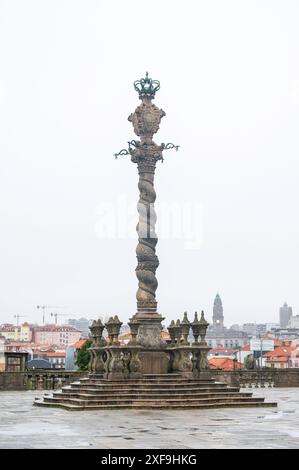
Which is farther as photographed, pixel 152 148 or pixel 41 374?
pixel 41 374

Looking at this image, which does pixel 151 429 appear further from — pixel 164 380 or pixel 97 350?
pixel 97 350

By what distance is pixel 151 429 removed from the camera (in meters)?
18.2

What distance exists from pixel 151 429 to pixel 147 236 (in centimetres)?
1355

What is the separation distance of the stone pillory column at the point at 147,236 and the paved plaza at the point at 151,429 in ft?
18.2

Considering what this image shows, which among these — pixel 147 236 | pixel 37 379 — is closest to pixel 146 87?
pixel 147 236

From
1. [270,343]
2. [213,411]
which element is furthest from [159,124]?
[270,343]

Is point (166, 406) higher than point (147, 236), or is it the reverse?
point (147, 236)

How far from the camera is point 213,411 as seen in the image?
2456cm

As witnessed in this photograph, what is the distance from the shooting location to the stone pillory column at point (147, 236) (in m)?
30.2

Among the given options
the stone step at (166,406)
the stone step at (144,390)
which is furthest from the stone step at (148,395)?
the stone step at (166,406)

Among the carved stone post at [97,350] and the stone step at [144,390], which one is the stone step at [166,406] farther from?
the carved stone post at [97,350]
